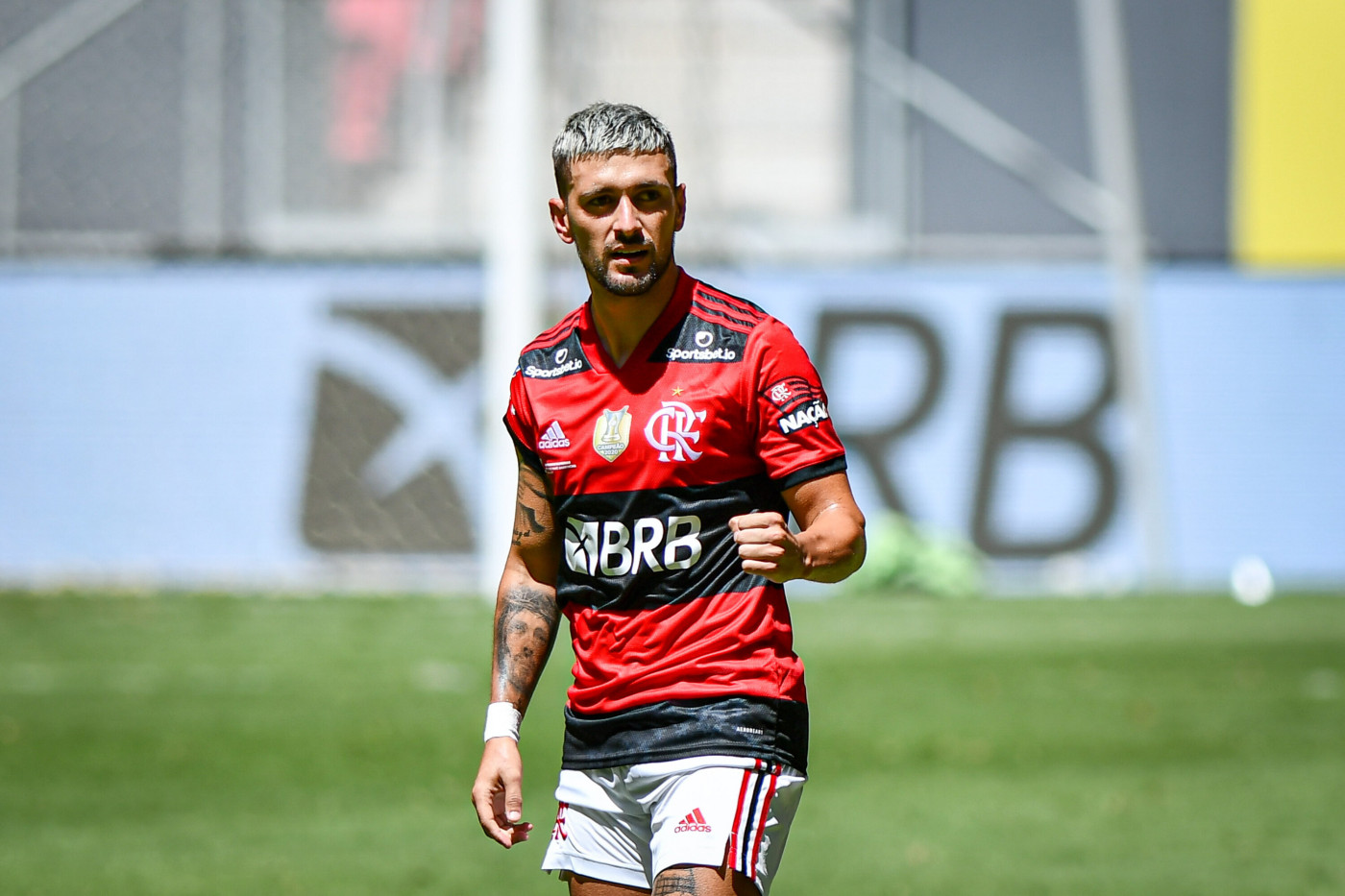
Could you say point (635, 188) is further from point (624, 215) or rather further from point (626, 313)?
point (626, 313)

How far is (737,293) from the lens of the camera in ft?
56.3

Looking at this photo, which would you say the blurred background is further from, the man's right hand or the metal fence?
the man's right hand

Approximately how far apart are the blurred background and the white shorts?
5.94 meters

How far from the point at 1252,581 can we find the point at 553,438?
14.8m

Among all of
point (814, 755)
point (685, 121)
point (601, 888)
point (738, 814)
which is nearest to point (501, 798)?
point (601, 888)

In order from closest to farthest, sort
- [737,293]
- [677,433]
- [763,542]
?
[763,542]
[677,433]
[737,293]

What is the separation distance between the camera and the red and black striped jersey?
320cm

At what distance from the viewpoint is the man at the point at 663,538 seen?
125 inches

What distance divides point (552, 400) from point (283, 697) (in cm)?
733

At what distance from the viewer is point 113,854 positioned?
681cm

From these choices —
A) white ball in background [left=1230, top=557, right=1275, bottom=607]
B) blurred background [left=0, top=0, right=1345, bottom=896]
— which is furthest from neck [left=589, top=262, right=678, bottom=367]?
white ball in background [left=1230, top=557, right=1275, bottom=607]

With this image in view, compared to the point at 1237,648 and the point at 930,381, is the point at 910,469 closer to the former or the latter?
the point at 930,381

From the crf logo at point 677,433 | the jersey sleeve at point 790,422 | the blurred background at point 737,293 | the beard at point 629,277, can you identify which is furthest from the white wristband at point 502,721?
the blurred background at point 737,293

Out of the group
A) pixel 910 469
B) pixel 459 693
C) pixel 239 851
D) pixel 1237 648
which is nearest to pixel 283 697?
pixel 459 693
